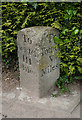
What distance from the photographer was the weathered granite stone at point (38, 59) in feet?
9.57

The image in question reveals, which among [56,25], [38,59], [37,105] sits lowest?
[37,105]

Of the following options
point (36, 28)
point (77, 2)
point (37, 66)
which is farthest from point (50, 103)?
point (77, 2)

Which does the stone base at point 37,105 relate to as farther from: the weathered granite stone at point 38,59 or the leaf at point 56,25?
the leaf at point 56,25

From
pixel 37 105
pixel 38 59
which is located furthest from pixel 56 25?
pixel 37 105

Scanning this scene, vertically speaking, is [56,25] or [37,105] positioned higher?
A: [56,25]

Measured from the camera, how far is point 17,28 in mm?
3750

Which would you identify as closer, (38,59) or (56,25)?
(38,59)

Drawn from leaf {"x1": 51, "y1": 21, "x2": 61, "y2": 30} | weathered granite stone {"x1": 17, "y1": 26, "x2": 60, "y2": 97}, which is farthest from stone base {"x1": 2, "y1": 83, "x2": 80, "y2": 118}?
leaf {"x1": 51, "y1": 21, "x2": 61, "y2": 30}

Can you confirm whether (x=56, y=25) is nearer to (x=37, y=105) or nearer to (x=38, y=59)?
(x=38, y=59)

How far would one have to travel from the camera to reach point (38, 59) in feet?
9.65

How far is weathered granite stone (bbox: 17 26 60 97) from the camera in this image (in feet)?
9.57

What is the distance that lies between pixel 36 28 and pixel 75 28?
801 mm

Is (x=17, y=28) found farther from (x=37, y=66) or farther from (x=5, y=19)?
(x=37, y=66)

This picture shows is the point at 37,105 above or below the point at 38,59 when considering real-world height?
below
